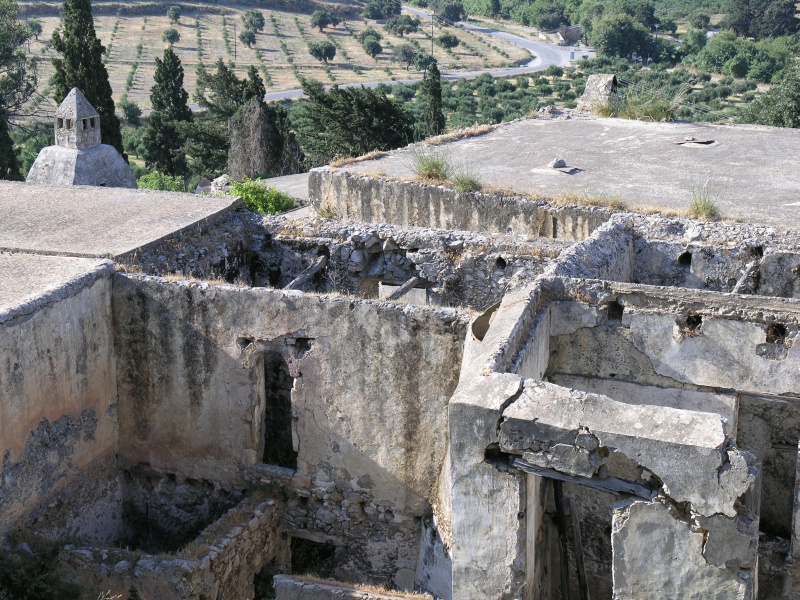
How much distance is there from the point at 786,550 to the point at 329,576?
426 centimetres

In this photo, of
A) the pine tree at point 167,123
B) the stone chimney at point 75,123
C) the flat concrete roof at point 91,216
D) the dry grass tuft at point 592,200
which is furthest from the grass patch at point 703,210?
the pine tree at point 167,123

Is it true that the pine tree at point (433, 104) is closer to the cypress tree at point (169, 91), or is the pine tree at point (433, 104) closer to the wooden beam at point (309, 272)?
the cypress tree at point (169, 91)

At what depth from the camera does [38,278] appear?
10.2 meters

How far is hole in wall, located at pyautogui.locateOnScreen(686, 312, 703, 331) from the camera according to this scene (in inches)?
361

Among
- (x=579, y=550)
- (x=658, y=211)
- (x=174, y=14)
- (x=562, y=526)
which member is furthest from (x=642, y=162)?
(x=174, y=14)

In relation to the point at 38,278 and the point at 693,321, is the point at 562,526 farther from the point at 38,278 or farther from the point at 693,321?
the point at 38,278

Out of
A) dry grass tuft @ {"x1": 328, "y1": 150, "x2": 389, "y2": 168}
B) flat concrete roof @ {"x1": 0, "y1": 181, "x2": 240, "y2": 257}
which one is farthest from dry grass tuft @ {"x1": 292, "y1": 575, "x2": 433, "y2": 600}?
dry grass tuft @ {"x1": 328, "y1": 150, "x2": 389, "y2": 168}

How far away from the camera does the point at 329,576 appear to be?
10.5 meters

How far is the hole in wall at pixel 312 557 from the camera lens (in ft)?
34.8

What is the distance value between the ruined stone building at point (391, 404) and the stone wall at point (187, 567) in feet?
0.07

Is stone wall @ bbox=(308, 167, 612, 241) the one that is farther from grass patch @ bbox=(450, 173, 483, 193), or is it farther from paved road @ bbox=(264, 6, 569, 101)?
paved road @ bbox=(264, 6, 569, 101)

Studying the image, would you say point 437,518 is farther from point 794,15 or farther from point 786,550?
point 794,15

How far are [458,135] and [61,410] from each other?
36.1 ft

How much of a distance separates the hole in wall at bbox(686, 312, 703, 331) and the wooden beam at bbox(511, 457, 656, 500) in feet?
8.09
